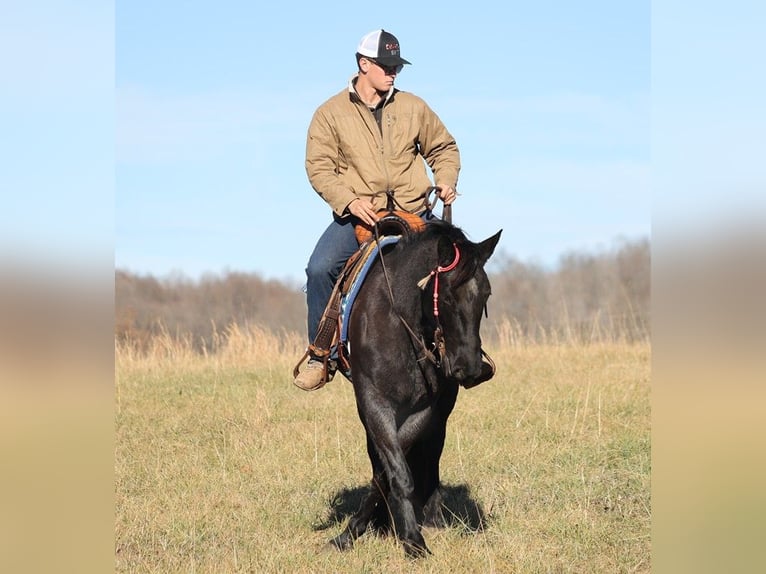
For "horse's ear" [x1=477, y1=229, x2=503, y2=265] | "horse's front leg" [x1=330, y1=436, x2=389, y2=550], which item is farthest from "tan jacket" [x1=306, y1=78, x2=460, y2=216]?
"horse's front leg" [x1=330, y1=436, x2=389, y2=550]

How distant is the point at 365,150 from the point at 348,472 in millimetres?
3274

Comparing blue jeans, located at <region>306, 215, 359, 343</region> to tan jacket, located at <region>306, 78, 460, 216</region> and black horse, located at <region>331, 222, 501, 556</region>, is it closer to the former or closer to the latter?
tan jacket, located at <region>306, 78, 460, 216</region>

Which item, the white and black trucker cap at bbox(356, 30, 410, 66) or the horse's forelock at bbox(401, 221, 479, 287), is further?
the white and black trucker cap at bbox(356, 30, 410, 66)

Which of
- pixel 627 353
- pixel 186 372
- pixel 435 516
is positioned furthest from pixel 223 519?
pixel 627 353

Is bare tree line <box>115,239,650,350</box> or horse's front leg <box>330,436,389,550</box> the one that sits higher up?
bare tree line <box>115,239,650,350</box>

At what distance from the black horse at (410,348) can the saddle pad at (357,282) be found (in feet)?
0.15

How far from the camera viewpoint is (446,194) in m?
7.25

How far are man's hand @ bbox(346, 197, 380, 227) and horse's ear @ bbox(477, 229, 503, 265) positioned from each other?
0.99 meters

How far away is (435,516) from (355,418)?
Result: 4.33m

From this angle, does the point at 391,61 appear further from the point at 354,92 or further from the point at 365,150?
the point at 365,150

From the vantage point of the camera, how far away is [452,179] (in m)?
7.47

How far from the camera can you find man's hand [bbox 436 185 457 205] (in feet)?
23.7
